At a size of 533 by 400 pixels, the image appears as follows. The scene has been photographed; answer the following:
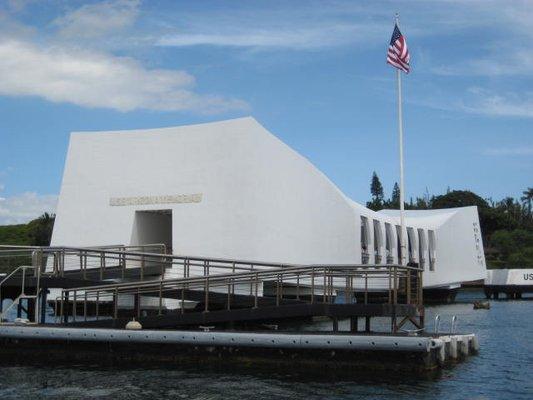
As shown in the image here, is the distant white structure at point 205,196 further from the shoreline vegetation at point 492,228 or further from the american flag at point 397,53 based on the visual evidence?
the shoreline vegetation at point 492,228

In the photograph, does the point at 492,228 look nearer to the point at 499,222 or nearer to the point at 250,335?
the point at 499,222

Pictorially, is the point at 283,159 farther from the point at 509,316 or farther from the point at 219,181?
the point at 509,316

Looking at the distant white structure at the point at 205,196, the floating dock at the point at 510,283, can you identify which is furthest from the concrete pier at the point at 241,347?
the floating dock at the point at 510,283

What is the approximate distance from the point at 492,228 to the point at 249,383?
335 ft

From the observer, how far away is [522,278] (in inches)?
2493

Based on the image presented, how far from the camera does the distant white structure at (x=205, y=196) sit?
34812mm

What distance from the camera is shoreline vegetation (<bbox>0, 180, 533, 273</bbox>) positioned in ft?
305

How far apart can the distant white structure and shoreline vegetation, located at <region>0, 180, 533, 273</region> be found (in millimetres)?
50026

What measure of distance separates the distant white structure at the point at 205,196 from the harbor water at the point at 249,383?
17064 millimetres

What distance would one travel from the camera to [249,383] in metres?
15.0

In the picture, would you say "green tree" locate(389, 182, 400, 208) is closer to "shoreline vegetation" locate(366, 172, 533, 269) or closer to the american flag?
"shoreline vegetation" locate(366, 172, 533, 269)

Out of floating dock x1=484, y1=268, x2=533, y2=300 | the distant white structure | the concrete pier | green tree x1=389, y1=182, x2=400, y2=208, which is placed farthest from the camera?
green tree x1=389, y1=182, x2=400, y2=208

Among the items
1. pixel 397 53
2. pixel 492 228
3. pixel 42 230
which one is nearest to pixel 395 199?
pixel 492 228

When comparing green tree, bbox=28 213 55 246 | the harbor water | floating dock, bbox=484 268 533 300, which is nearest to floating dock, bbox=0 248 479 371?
the harbor water
